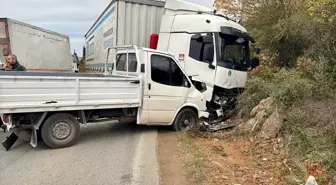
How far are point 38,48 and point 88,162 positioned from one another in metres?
12.0

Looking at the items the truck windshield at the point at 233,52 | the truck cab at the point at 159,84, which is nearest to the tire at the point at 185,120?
the truck cab at the point at 159,84

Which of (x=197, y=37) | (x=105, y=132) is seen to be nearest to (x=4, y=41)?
(x=105, y=132)

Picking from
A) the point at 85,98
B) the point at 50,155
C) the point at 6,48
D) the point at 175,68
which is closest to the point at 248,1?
the point at 175,68

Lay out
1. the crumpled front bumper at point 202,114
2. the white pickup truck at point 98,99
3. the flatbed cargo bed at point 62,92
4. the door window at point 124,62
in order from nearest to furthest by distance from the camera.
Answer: the flatbed cargo bed at point 62,92 < the white pickup truck at point 98,99 < the door window at point 124,62 < the crumpled front bumper at point 202,114

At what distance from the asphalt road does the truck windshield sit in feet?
11.0

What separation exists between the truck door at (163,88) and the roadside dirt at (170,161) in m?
0.54

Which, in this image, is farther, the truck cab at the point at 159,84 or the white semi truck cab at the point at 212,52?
the white semi truck cab at the point at 212,52

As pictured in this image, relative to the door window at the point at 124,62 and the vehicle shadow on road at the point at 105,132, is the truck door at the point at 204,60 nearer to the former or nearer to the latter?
the vehicle shadow on road at the point at 105,132

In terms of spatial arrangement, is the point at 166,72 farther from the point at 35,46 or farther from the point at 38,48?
the point at 38,48

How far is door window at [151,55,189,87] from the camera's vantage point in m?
7.77

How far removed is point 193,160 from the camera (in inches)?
227

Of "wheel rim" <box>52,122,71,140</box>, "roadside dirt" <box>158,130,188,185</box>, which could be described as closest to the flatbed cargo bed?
"wheel rim" <box>52,122,71,140</box>

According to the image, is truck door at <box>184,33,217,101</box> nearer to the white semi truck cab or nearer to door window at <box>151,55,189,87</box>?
the white semi truck cab

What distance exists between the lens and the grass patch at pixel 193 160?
5.00 metres
